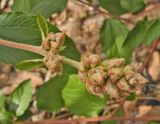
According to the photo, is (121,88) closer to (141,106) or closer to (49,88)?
(49,88)

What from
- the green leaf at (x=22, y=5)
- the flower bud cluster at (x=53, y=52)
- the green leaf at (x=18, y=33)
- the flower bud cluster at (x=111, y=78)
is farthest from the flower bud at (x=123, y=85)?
the green leaf at (x=22, y=5)

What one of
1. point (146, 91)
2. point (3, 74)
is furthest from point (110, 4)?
point (3, 74)

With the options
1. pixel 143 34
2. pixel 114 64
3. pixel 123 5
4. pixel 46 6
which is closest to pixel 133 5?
pixel 123 5

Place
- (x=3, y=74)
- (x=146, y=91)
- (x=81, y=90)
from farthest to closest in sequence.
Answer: (x=3, y=74), (x=146, y=91), (x=81, y=90)

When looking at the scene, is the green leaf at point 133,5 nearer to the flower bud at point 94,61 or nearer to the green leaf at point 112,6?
the green leaf at point 112,6

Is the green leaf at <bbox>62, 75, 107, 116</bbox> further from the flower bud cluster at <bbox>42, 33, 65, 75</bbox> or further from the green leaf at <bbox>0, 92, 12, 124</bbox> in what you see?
the flower bud cluster at <bbox>42, 33, 65, 75</bbox>

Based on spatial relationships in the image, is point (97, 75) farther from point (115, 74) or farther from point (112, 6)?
point (112, 6)
